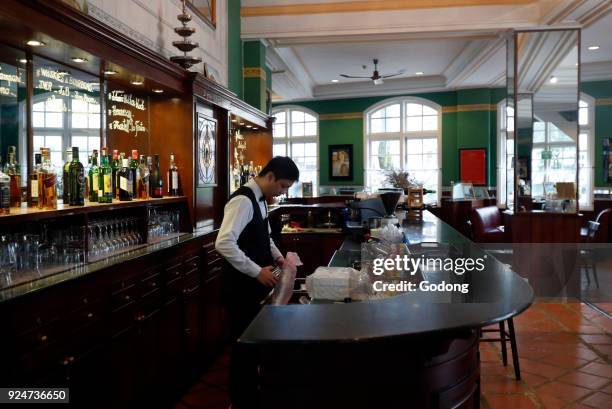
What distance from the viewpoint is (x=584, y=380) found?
3.96 metres

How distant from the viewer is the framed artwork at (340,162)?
1464 cm

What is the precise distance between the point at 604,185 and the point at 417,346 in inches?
471

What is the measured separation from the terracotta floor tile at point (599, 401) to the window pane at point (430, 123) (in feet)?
35.8

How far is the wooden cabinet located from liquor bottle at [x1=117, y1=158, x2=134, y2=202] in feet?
1.61

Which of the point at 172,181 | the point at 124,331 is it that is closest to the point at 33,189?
the point at 124,331

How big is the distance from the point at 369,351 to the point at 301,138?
44.6 ft

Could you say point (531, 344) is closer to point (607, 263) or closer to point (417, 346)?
point (417, 346)

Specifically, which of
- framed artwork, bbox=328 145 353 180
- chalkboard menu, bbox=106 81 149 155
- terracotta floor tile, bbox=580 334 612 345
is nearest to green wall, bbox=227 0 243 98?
chalkboard menu, bbox=106 81 149 155

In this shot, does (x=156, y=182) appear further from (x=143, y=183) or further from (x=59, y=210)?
(x=59, y=210)

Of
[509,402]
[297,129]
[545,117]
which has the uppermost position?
[297,129]

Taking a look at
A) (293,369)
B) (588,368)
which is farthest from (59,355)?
(588,368)

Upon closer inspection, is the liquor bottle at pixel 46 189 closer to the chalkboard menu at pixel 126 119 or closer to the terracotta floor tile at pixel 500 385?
the chalkboard menu at pixel 126 119

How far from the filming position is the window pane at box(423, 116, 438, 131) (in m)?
14.0

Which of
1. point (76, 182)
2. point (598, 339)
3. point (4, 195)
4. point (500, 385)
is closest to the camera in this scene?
point (4, 195)
